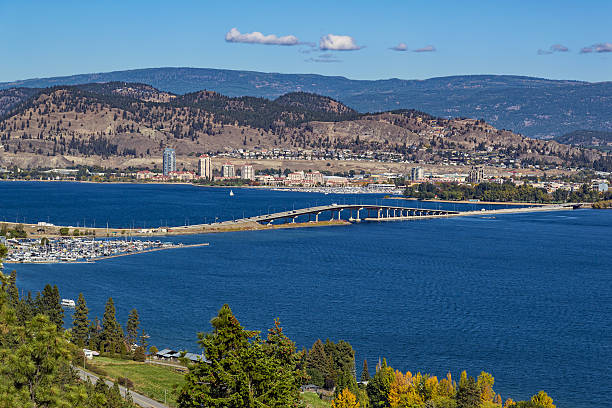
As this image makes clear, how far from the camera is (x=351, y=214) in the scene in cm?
9431

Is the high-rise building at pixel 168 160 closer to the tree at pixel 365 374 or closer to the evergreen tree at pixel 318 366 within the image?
the tree at pixel 365 374

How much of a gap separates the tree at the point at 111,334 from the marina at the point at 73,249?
77.0 feet

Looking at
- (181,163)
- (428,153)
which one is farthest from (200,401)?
(428,153)

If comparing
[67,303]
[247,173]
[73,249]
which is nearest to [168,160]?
[247,173]

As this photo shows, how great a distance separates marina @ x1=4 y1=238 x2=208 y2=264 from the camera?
179 ft

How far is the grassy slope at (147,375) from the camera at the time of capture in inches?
953

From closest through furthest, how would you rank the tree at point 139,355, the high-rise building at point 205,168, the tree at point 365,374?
the tree at point 365,374 < the tree at point 139,355 < the high-rise building at point 205,168

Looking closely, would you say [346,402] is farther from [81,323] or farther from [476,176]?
[476,176]

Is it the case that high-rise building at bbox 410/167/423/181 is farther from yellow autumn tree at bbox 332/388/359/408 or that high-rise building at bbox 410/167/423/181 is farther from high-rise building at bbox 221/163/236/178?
yellow autumn tree at bbox 332/388/359/408

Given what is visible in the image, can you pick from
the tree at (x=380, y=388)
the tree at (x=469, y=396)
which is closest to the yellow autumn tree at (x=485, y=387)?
the tree at (x=469, y=396)

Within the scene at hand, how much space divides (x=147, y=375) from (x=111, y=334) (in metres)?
5.36

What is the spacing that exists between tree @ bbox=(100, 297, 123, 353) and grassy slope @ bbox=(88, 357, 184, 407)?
1.58 m

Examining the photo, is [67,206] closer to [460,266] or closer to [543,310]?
[460,266]

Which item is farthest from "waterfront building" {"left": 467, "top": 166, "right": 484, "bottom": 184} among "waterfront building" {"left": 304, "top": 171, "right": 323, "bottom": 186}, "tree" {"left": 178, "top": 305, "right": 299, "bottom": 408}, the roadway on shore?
"tree" {"left": 178, "top": 305, "right": 299, "bottom": 408}
